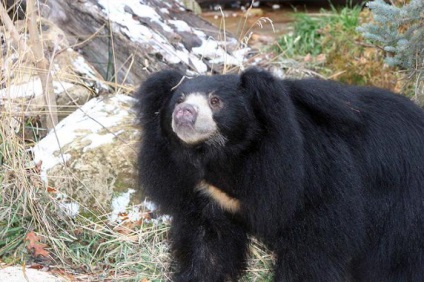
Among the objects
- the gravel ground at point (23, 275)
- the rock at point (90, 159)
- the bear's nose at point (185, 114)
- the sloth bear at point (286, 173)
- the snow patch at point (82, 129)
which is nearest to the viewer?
the bear's nose at point (185, 114)

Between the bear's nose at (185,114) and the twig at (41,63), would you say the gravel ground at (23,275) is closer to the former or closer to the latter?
the twig at (41,63)

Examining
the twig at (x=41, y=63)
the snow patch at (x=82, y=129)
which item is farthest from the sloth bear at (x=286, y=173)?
the twig at (x=41, y=63)

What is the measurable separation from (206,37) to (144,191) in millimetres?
2727

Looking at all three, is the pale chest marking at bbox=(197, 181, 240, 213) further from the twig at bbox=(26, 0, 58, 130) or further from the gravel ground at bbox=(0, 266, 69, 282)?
the twig at bbox=(26, 0, 58, 130)

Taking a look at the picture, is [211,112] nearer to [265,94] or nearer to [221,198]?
[265,94]

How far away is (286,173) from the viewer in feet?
14.5

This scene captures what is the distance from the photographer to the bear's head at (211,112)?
4227 millimetres

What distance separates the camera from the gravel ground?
493 cm

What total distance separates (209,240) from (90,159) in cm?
163

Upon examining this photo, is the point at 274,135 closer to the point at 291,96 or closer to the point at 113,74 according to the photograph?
the point at 291,96

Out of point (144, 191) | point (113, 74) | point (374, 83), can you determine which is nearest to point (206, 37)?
point (113, 74)

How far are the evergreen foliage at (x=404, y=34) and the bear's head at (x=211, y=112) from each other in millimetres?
1848

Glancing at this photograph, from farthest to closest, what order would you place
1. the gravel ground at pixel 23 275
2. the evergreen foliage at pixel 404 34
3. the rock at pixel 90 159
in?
the rock at pixel 90 159 → the evergreen foliage at pixel 404 34 → the gravel ground at pixel 23 275

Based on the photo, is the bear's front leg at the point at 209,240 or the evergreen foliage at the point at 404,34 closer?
the bear's front leg at the point at 209,240
